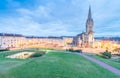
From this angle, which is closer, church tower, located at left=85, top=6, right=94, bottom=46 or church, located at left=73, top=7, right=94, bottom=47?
church tower, located at left=85, top=6, right=94, bottom=46

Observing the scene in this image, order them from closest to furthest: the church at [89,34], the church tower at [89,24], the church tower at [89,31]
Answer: the church tower at [89,31] < the church at [89,34] < the church tower at [89,24]

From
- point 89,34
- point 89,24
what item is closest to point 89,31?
point 89,34

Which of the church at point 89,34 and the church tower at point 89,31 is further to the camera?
the church at point 89,34

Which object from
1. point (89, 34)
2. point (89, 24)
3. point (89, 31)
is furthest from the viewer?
point (89, 31)

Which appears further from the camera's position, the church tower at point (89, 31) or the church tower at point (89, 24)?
the church tower at point (89, 24)

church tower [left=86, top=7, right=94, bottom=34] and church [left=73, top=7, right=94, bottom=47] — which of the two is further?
church tower [left=86, top=7, right=94, bottom=34]

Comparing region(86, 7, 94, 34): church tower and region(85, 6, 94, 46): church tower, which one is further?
region(86, 7, 94, 34): church tower

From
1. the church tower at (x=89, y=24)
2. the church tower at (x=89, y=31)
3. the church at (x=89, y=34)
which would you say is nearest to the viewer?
the church tower at (x=89, y=31)

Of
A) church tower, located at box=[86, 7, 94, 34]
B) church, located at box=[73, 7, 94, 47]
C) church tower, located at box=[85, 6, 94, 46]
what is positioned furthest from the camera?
church tower, located at box=[86, 7, 94, 34]

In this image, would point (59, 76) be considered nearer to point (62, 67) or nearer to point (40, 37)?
point (62, 67)

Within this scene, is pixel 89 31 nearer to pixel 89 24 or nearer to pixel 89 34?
pixel 89 34

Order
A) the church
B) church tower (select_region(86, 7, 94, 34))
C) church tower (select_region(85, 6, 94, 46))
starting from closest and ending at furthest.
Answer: church tower (select_region(85, 6, 94, 46))
the church
church tower (select_region(86, 7, 94, 34))

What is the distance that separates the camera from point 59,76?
13.6 m

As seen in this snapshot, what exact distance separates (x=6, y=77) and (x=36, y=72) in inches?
89.7
